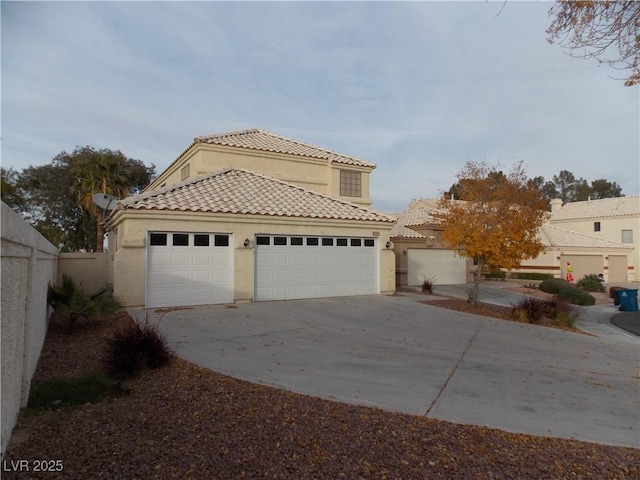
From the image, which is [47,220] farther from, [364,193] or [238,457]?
[238,457]

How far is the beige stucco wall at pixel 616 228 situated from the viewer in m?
39.8

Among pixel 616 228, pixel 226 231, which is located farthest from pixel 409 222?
pixel 616 228

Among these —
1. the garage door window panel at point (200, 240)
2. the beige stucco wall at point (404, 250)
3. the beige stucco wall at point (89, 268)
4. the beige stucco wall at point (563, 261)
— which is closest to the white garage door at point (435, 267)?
the beige stucco wall at point (404, 250)

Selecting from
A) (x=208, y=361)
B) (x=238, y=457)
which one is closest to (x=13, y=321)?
(x=238, y=457)

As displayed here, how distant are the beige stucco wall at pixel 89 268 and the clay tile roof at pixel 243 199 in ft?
17.1

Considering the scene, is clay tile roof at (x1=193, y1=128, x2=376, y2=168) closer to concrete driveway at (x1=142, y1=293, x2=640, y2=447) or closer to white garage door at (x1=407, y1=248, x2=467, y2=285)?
white garage door at (x1=407, y1=248, x2=467, y2=285)

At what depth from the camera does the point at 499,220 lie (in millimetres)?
14406

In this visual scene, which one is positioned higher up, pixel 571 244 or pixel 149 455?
pixel 571 244

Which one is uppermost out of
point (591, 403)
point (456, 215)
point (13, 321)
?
point (456, 215)

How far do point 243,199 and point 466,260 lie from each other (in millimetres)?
16441

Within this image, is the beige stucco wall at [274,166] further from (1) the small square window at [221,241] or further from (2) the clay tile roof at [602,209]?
(2) the clay tile roof at [602,209]

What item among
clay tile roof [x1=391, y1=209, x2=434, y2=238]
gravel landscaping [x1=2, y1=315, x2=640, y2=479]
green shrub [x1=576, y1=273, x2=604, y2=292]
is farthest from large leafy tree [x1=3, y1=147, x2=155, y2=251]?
green shrub [x1=576, y1=273, x2=604, y2=292]

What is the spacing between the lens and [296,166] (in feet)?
72.7

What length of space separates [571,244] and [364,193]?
23.7m
